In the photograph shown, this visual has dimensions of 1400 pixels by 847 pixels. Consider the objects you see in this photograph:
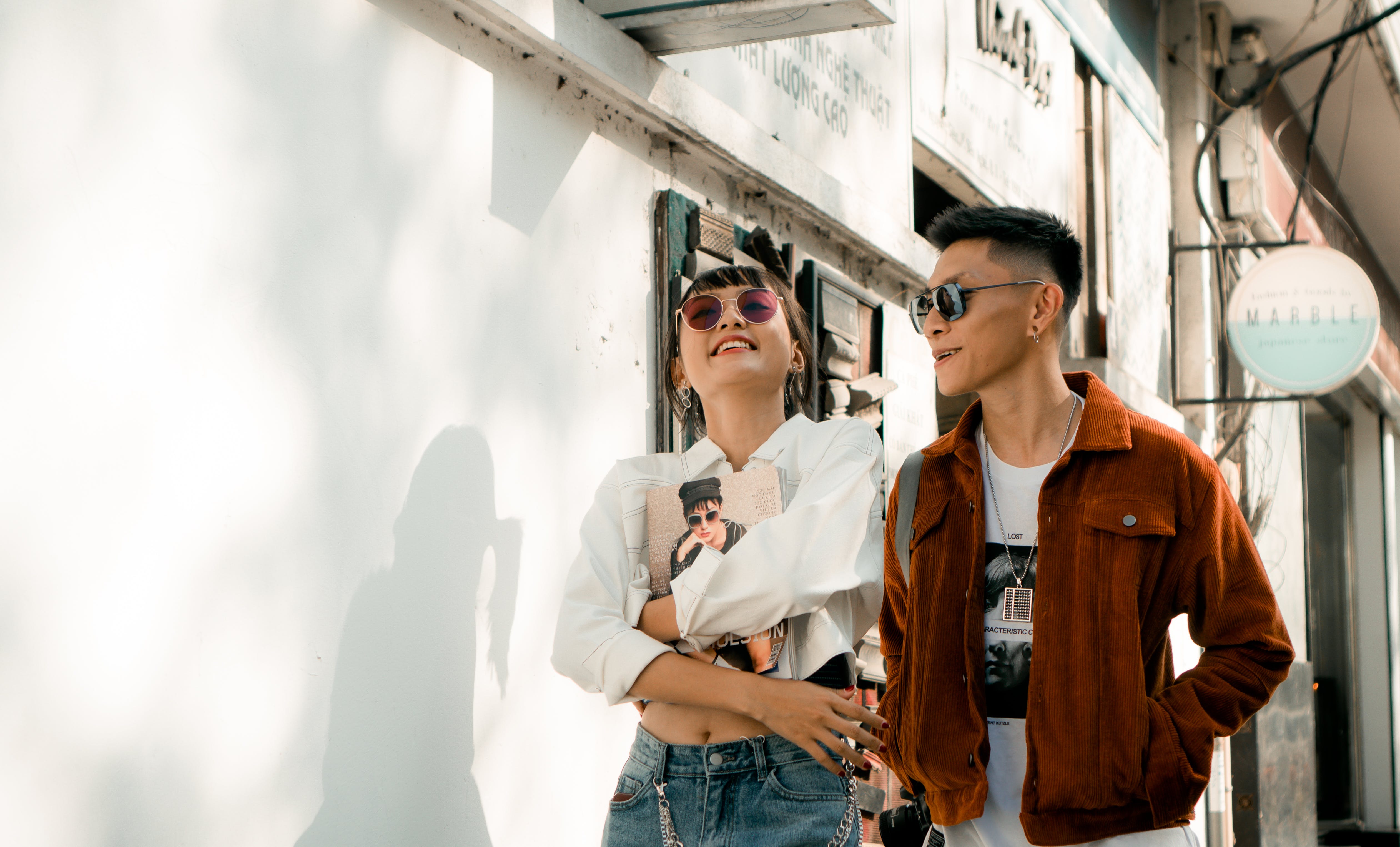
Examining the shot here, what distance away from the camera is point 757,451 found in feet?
8.44

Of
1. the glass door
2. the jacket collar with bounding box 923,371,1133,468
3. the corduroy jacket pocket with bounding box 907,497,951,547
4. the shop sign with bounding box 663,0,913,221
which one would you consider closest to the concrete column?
the glass door

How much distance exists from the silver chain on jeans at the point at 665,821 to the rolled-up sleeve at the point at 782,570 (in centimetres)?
26

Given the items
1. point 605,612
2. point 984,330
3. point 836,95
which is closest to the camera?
point 605,612

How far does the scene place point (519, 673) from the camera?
9.80ft

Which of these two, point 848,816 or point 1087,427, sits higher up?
point 1087,427

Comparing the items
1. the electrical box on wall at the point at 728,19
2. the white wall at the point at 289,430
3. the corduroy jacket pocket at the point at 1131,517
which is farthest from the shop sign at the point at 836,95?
the corduroy jacket pocket at the point at 1131,517

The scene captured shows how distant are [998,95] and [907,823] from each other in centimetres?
510

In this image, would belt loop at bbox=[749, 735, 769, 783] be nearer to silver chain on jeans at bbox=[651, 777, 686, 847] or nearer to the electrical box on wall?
silver chain on jeans at bbox=[651, 777, 686, 847]

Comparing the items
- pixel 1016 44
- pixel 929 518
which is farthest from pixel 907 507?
pixel 1016 44

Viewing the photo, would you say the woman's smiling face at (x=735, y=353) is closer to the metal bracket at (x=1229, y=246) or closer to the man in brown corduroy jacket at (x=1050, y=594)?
the man in brown corduroy jacket at (x=1050, y=594)

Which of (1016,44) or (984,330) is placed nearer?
(984,330)

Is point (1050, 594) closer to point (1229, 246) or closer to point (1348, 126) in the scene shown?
point (1229, 246)

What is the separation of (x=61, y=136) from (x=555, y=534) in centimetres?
151

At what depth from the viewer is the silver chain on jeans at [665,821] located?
7.50ft
